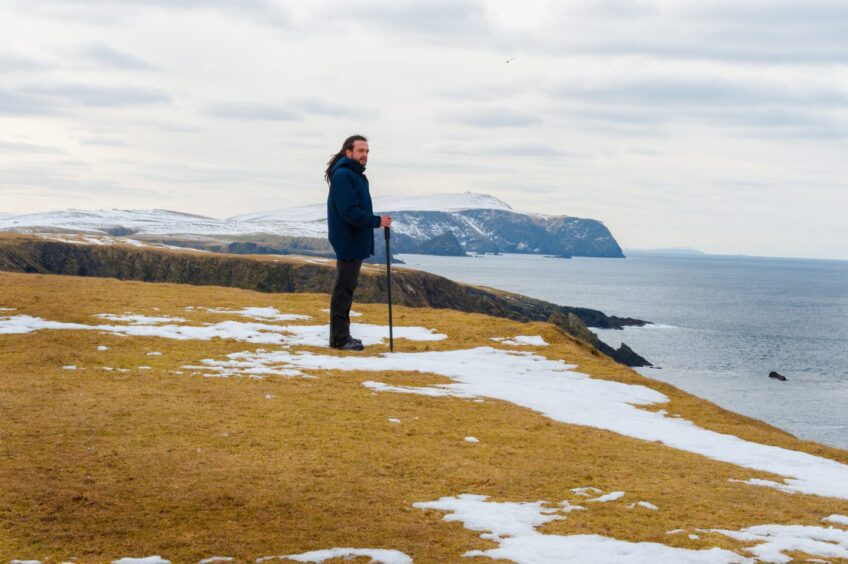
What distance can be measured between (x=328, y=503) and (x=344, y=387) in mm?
6044

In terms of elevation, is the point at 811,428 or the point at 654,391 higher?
the point at 654,391

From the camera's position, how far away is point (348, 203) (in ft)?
57.3

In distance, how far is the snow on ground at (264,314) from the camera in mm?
22484

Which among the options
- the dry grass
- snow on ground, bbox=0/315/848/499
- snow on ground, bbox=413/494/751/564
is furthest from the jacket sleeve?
snow on ground, bbox=413/494/751/564

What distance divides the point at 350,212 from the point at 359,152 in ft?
4.51

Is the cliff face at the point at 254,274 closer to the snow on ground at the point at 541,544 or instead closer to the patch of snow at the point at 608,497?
the patch of snow at the point at 608,497

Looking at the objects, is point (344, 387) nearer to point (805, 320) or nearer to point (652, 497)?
point (652, 497)

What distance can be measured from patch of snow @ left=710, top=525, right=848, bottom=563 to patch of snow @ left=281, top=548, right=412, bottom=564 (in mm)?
3133

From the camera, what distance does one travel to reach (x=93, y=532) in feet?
23.0

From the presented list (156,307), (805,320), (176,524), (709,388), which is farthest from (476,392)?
(805,320)

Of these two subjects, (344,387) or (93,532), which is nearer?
(93,532)

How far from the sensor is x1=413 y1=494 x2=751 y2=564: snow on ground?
22.3 ft

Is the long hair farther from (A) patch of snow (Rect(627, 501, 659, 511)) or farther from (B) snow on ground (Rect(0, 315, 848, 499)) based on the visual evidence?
(A) patch of snow (Rect(627, 501, 659, 511))

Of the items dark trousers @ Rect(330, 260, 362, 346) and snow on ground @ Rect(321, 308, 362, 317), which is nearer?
dark trousers @ Rect(330, 260, 362, 346)
